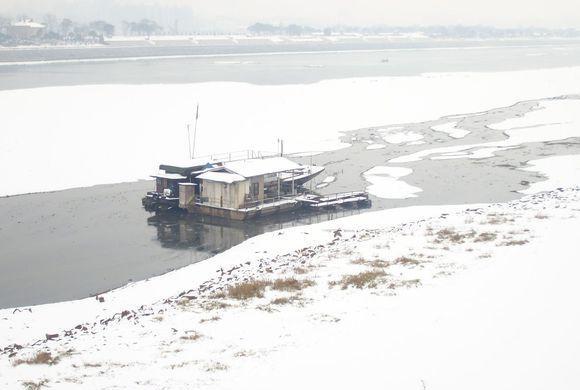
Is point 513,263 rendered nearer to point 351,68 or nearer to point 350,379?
point 350,379

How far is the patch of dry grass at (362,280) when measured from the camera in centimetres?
1557

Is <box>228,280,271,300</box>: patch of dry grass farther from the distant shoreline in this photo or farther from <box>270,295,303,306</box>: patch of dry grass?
the distant shoreline

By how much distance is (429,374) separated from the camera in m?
10.6

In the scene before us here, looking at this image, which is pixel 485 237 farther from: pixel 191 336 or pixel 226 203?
pixel 226 203

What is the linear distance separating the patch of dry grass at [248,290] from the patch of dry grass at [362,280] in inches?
64.1

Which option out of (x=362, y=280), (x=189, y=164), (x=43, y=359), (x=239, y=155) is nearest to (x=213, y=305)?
(x=362, y=280)

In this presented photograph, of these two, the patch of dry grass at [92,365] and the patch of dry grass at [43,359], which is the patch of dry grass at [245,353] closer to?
the patch of dry grass at [92,365]

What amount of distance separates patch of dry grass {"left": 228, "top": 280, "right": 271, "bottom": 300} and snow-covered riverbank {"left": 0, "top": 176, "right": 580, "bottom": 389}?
4cm

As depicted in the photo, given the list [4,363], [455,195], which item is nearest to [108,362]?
[4,363]

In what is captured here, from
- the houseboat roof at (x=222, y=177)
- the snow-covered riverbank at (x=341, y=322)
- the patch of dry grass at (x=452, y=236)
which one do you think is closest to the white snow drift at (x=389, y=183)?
the houseboat roof at (x=222, y=177)

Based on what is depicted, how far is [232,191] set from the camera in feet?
92.5

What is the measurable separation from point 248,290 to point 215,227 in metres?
11.6

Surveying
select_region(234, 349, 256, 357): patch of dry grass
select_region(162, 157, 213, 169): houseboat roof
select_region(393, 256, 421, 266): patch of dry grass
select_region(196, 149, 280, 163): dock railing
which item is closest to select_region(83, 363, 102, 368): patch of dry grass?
select_region(234, 349, 256, 357): patch of dry grass

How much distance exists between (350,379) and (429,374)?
1.22m
